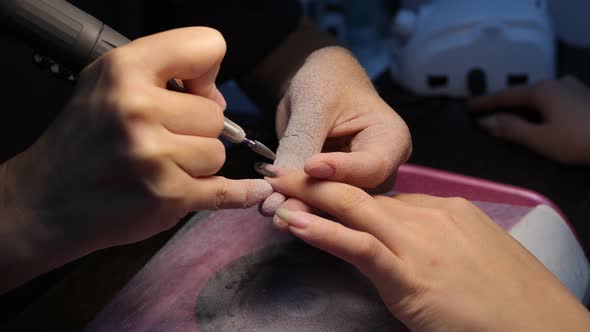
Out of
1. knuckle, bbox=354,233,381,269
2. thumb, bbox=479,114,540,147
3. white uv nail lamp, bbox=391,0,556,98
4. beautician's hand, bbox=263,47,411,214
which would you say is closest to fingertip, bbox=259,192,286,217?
beautician's hand, bbox=263,47,411,214

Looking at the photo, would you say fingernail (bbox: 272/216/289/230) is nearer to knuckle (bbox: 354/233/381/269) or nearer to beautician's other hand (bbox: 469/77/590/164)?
knuckle (bbox: 354/233/381/269)

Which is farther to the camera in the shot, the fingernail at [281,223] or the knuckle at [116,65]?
the fingernail at [281,223]

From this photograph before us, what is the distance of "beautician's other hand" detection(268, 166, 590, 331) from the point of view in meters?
0.62

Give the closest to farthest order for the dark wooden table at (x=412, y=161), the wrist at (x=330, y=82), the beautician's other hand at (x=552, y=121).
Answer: the dark wooden table at (x=412, y=161) < the wrist at (x=330, y=82) < the beautician's other hand at (x=552, y=121)

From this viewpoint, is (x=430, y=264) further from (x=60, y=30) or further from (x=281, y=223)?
(x=60, y=30)

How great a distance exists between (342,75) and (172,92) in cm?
45

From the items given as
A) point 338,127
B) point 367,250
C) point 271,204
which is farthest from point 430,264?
point 338,127

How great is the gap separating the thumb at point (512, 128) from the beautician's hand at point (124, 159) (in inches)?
34.3

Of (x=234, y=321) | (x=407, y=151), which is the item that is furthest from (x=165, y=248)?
(x=407, y=151)

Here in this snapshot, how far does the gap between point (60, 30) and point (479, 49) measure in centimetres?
121

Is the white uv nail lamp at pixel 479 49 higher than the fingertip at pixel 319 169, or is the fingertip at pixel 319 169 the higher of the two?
the fingertip at pixel 319 169

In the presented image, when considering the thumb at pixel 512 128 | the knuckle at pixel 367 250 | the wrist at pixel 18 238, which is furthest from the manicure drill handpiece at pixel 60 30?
the thumb at pixel 512 128

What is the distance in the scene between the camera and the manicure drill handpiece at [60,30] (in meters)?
0.58

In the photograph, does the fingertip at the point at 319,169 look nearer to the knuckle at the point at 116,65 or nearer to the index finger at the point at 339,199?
the index finger at the point at 339,199
